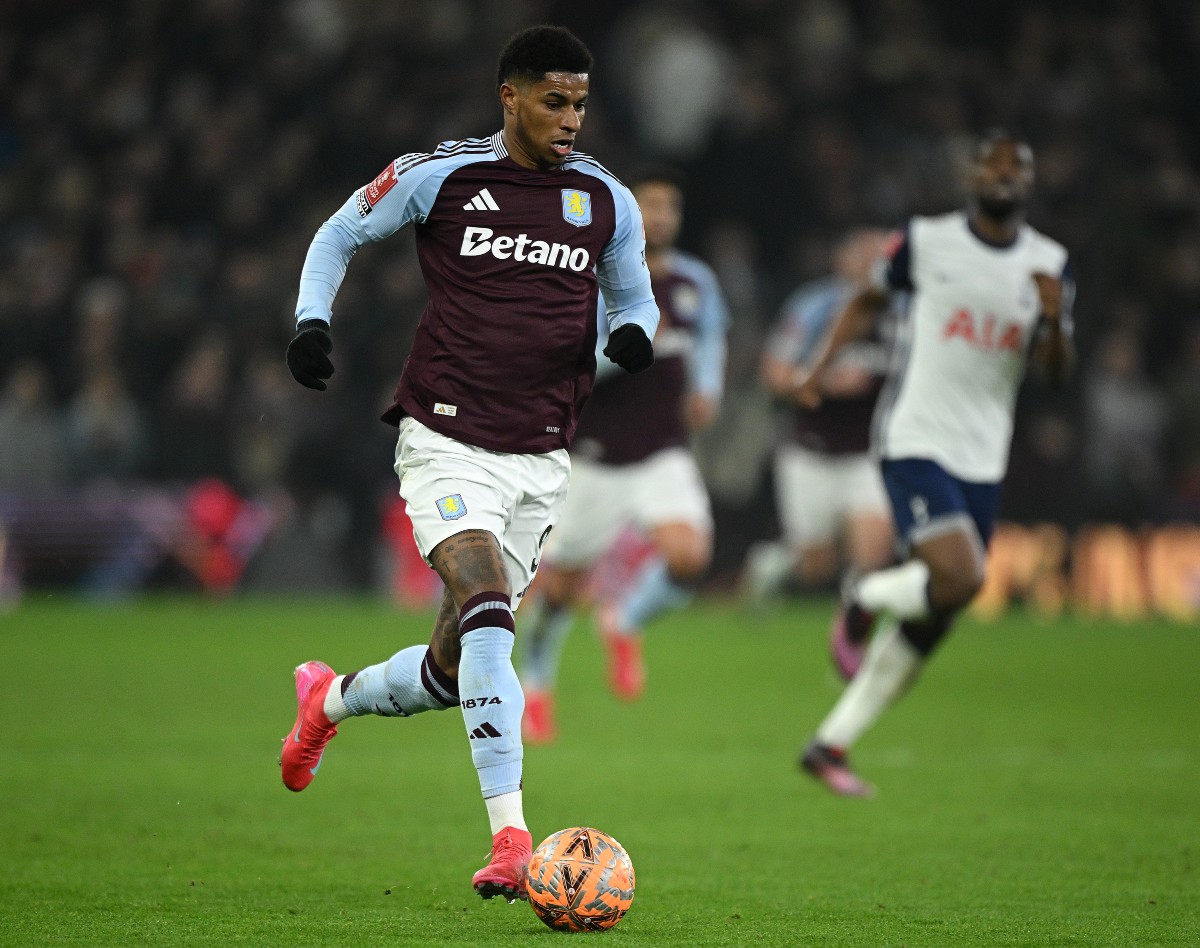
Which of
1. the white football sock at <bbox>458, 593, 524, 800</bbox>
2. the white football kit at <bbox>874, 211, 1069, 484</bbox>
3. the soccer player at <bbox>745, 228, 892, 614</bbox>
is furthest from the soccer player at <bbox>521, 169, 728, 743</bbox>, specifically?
the white football sock at <bbox>458, 593, 524, 800</bbox>

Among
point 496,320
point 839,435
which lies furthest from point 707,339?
point 496,320

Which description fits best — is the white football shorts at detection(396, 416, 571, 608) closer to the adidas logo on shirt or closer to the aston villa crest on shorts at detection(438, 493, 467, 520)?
the aston villa crest on shorts at detection(438, 493, 467, 520)

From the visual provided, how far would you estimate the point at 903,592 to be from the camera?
24.3 feet

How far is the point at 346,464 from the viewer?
55.5 ft

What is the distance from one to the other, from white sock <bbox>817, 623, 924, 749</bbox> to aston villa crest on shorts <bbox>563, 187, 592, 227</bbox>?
110 inches

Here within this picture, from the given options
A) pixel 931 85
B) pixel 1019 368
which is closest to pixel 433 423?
pixel 1019 368

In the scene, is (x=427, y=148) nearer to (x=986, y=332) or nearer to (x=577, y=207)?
(x=986, y=332)

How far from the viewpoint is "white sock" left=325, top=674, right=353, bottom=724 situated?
5.55 metres

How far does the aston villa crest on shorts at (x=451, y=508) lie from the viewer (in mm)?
5203

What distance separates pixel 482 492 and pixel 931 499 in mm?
2732

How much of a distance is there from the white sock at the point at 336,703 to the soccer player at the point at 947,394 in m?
2.44

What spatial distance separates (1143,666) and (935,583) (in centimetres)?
575

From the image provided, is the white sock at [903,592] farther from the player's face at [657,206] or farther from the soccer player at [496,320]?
the player's face at [657,206]

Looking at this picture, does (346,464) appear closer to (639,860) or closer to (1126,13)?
(1126,13)
